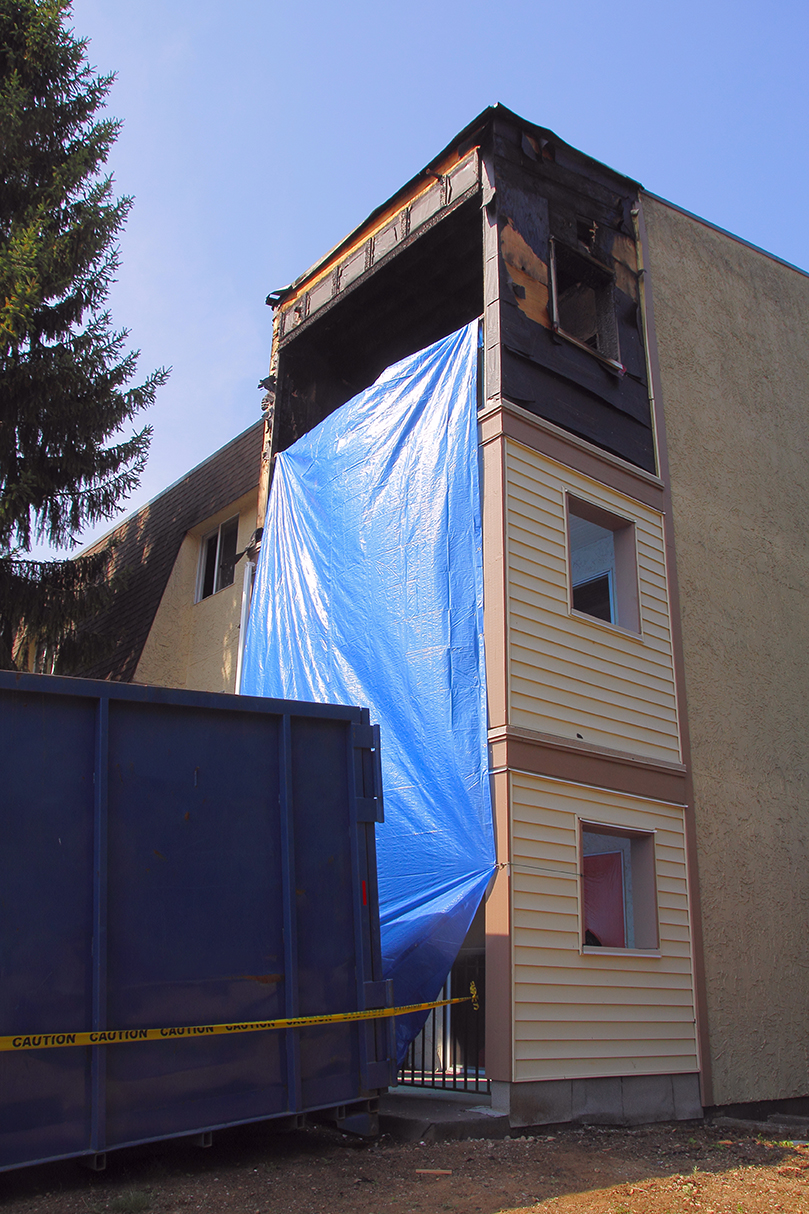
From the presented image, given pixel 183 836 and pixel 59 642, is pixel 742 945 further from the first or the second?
pixel 59 642

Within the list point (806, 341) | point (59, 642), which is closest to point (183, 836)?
point (59, 642)

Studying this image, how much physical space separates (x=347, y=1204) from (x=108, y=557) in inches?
413

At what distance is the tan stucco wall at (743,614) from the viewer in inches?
375

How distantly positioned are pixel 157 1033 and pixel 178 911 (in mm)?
615

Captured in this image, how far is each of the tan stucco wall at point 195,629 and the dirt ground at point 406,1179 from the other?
8.24 meters

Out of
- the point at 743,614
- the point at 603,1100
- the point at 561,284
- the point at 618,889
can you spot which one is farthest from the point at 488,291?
the point at 603,1100

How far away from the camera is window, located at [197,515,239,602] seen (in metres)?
14.9

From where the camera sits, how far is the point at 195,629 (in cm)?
1477

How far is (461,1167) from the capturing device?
225 inches

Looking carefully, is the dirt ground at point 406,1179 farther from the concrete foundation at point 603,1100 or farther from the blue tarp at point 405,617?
the blue tarp at point 405,617

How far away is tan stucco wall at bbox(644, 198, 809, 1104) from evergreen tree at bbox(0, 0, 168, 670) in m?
7.56

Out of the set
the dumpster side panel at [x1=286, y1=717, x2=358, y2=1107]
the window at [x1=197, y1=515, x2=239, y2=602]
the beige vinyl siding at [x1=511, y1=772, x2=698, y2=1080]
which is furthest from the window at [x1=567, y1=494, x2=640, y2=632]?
the window at [x1=197, y1=515, x2=239, y2=602]

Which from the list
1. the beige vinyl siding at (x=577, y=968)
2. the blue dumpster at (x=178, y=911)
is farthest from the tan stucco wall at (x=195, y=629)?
the blue dumpster at (x=178, y=911)

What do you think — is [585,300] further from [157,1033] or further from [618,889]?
[157,1033]
